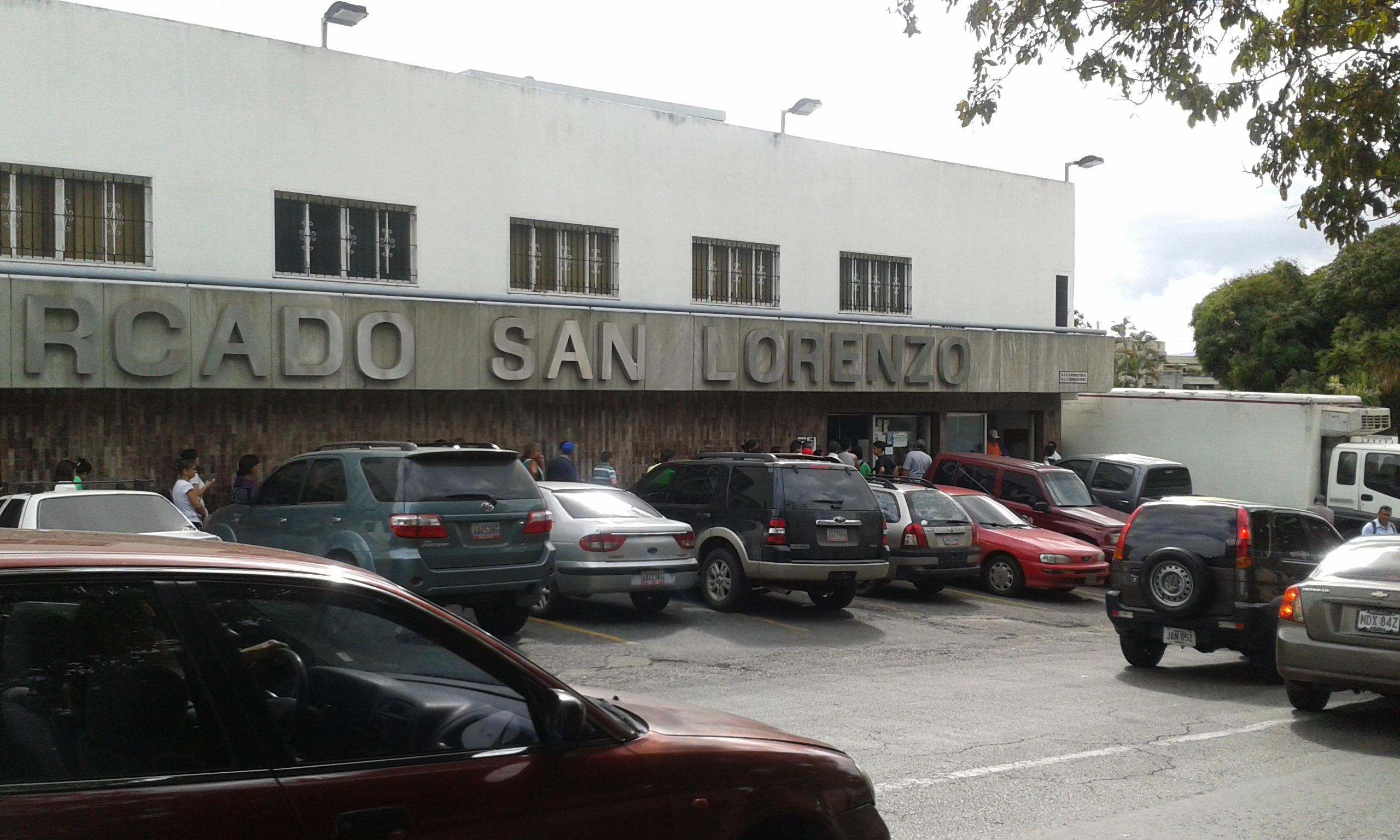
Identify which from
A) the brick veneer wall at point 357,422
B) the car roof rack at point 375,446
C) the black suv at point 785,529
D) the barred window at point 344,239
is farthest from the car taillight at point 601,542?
the barred window at point 344,239

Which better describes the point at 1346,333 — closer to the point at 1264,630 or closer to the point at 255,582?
the point at 1264,630

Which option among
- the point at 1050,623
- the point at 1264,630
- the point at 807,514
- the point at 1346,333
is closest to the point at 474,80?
the point at 807,514

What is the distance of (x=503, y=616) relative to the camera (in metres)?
12.0

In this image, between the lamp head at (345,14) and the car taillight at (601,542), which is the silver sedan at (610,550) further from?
the lamp head at (345,14)

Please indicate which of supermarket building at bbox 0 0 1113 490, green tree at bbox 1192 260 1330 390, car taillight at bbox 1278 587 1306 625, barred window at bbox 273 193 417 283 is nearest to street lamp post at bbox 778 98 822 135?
supermarket building at bbox 0 0 1113 490

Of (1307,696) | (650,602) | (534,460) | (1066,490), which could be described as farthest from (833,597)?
(1066,490)

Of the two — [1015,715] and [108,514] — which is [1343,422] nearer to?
[1015,715]

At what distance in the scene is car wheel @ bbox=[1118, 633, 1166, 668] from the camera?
11.8 metres

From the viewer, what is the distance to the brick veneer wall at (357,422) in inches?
604

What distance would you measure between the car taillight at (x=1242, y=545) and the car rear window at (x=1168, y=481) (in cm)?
1125

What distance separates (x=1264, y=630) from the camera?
1095 centimetres

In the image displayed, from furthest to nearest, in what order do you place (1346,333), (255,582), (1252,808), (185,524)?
(1346,333) → (185,524) → (1252,808) → (255,582)

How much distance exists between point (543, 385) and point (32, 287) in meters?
7.07

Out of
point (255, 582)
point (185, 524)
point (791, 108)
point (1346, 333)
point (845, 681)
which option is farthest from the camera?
point (1346, 333)
